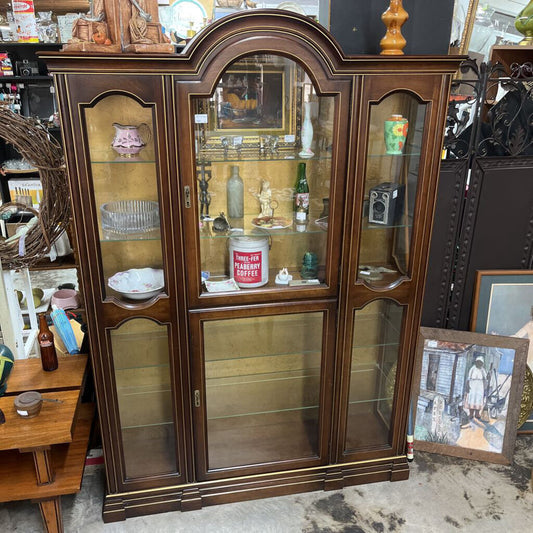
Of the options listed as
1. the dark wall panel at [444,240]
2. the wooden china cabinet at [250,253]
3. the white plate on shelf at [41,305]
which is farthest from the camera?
the white plate on shelf at [41,305]

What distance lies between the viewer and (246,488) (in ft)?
6.91

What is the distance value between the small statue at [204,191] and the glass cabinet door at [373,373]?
0.73m

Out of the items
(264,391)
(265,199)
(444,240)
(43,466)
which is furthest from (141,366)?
(444,240)

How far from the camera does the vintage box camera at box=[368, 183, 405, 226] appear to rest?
1887 mm

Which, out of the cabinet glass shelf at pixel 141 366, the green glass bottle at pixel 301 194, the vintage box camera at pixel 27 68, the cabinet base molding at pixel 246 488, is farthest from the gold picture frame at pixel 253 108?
the vintage box camera at pixel 27 68

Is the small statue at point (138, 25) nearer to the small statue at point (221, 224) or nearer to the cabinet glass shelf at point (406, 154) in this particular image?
the small statue at point (221, 224)

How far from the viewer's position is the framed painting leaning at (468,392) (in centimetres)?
230

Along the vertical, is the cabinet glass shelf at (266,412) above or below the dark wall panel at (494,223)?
below

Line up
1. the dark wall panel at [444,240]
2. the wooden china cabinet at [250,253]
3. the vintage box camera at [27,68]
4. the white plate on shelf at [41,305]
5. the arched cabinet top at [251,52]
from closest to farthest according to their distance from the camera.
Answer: the arched cabinet top at [251,52]
the wooden china cabinet at [250,253]
the dark wall panel at [444,240]
the white plate on shelf at [41,305]
the vintage box camera at [27,68]

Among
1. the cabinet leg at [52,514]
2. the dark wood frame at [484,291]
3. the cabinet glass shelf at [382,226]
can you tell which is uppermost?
the cabinet glass shelf at [382,226]

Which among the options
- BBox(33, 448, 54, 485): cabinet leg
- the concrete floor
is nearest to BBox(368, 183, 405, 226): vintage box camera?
the concrete floor

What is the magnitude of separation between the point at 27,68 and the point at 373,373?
4071 mm

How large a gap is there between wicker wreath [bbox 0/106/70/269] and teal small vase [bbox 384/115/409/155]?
1310 mm

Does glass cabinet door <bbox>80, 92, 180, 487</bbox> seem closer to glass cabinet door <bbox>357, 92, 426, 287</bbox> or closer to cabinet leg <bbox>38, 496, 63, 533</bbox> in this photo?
cabinet leg <bbox>38, 496, 63, 533</bbox>
